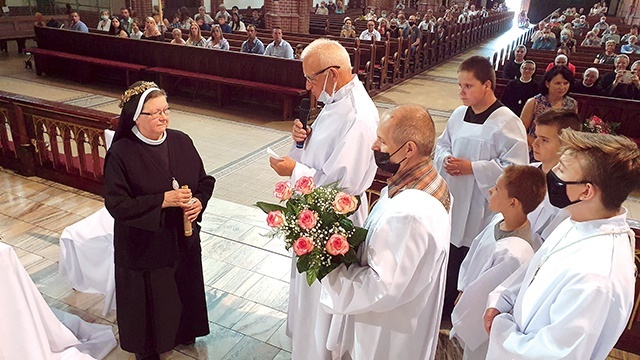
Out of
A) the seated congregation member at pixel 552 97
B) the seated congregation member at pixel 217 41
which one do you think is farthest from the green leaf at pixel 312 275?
the seated congregation member at pixel 217 41

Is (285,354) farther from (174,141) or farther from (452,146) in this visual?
(452,146)

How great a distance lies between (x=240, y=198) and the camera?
5227 millimetres

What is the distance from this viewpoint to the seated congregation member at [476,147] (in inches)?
114

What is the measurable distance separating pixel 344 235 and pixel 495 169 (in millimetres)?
1529

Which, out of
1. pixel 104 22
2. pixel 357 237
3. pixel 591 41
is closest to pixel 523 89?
pixel 357 237

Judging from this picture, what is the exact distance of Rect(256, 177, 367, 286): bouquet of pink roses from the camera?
5.88 feet

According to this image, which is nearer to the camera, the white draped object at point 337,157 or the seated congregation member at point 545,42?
the white draped object at point 337,157

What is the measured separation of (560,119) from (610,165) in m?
1.09

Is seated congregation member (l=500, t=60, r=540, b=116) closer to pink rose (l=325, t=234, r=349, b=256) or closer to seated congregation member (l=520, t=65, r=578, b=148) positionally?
seated congregation member (l=520, t=65, r=578, b=148)

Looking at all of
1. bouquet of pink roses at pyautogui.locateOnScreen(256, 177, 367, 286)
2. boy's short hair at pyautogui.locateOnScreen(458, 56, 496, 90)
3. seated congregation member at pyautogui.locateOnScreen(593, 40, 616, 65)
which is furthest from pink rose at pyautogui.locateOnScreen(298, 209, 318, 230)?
seated congregation member at pyautogui.locateOnScreen(593, 40, 616, 65)

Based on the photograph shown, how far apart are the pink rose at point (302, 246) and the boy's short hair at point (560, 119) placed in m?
1.54

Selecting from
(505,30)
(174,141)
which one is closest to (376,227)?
(174,141)

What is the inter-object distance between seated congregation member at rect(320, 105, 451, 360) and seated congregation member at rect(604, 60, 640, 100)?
648cm

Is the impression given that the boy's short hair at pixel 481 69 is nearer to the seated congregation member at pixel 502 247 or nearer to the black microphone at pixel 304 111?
the seated congregation member at pixel 502 247
